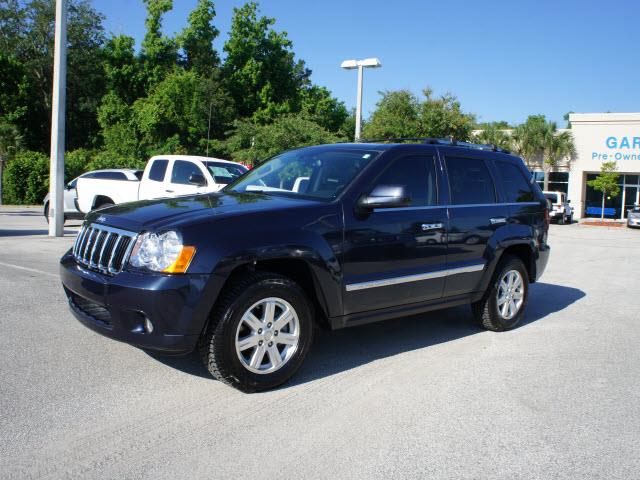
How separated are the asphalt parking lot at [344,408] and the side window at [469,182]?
141 centimetres

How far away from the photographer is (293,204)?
4.68 meters

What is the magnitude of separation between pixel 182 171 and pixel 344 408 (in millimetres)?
10183

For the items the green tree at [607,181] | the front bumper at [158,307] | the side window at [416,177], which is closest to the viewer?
the front bumper at [158,307]

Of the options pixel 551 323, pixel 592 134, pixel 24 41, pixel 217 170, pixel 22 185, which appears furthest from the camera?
pixel 24 41

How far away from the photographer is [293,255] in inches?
173

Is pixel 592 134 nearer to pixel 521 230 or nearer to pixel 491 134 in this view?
pixel 491 134

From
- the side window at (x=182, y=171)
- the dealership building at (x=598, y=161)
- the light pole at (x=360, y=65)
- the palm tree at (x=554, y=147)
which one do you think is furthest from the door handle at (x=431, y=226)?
the palm tree at (x=554, y=147)

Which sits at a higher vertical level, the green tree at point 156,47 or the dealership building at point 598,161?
the green tree at point 156,47

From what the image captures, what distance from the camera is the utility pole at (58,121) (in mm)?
13664

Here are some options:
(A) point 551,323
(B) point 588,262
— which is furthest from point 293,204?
(B) point 588,262

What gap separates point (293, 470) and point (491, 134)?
42.9m

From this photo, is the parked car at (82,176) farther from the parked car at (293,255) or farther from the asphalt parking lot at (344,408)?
the parked car at (293,255)

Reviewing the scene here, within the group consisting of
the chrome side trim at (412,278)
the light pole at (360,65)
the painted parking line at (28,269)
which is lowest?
the painted parking line at (28,269)

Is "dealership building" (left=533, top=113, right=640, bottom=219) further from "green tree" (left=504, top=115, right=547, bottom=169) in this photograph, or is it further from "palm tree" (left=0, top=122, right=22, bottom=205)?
"palm tree" (left=0, top=122, right=22, bottom=205)
